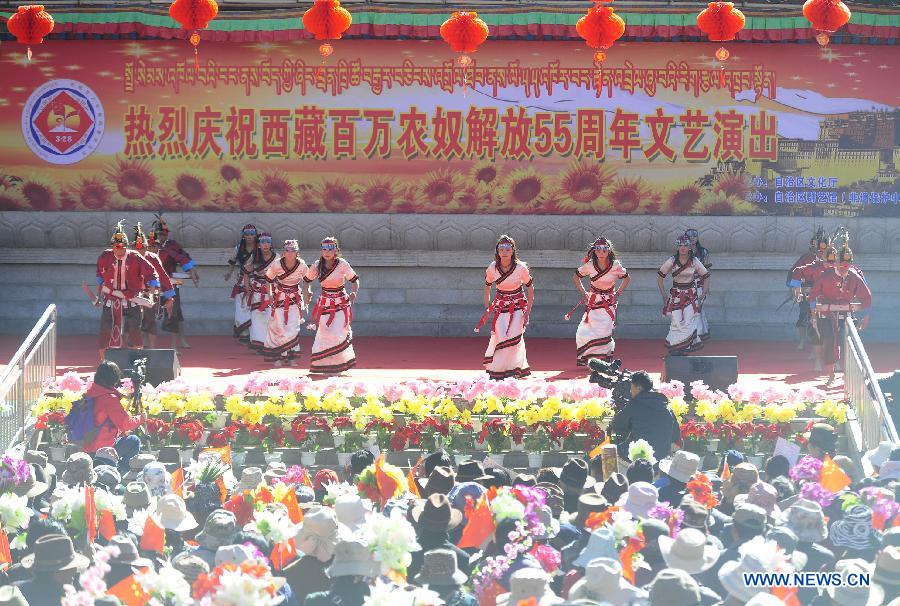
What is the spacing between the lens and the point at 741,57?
61.1 ft

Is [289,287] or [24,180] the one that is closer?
[289,287]

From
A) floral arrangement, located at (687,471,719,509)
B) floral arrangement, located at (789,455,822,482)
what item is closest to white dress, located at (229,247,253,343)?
floral arrangement, located at (789,455,822,482)

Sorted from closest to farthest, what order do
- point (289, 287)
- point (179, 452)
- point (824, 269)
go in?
point (179, 452) → point (824, 269) → point (289, 287)

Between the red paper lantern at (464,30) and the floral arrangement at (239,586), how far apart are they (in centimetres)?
934

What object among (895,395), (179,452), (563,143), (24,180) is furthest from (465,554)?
(24,180)

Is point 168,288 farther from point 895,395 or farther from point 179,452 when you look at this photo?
point 895,395

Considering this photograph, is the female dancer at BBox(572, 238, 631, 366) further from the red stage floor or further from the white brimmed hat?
the white brimmed hat

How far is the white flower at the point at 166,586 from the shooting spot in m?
6.68

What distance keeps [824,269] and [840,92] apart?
4.15 meters

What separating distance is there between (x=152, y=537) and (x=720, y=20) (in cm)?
919

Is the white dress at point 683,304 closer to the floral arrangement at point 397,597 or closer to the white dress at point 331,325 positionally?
the white dress at point 331,325

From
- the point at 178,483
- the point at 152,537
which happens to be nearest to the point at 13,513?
the point at 152,537

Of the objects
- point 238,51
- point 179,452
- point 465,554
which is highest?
point 238,51

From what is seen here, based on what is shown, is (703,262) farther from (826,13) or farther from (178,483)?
(178,483)
